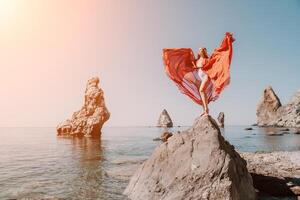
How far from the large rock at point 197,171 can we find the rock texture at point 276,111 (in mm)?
131313

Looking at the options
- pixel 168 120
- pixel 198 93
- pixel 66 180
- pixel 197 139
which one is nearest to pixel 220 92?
pixel 198 93

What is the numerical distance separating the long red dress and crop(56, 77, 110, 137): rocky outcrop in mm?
63743

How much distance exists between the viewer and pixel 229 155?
11.2 meters

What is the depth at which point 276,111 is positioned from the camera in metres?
148

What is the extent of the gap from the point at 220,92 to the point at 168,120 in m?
175

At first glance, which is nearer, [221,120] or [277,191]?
[277,191]

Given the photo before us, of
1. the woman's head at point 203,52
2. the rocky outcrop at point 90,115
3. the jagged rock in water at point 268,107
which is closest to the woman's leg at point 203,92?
the woman's head at point 203,52

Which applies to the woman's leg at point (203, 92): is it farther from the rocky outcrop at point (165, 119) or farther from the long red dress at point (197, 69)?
the rocky outcrop at point (165, 119)

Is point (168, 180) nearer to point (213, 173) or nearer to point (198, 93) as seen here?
point (213, 173)

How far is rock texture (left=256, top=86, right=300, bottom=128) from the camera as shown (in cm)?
13212

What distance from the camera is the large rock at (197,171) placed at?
10695mm

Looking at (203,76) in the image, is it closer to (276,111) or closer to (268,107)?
(276,111)

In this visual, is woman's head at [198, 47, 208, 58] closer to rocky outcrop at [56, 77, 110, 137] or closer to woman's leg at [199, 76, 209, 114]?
woman's leg at [199, 76, 209, 114]

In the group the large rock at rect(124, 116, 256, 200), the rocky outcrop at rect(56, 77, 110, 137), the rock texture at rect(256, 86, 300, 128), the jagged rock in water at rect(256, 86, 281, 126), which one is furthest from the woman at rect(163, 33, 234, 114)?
the jagged rock in water at rect(256, 86, 281, 126)
